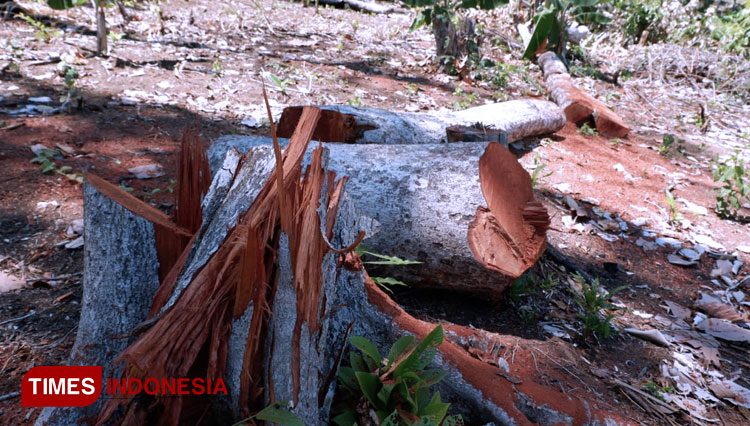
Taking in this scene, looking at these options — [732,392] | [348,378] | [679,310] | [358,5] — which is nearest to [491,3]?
[358,5]

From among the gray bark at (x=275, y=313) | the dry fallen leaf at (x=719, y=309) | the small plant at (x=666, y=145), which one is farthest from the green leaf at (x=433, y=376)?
the small plant at (x=666, y=145)

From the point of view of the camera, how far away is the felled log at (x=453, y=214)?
2457 mm

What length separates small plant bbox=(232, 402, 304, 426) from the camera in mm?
1305

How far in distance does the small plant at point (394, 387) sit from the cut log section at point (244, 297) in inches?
3.0

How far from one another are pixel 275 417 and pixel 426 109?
496cm

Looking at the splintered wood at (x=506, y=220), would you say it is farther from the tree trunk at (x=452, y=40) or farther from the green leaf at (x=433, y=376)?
the tree trunk at (x=452, y=40)

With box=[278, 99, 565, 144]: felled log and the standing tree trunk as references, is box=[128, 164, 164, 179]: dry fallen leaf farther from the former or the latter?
the standing tree trunk

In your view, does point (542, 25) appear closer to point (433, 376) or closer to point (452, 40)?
point (452, 40)

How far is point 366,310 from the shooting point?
2004 mm

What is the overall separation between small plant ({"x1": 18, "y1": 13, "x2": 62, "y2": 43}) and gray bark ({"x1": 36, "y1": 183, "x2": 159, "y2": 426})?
5.64 metres

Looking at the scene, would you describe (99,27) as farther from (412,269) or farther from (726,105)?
(726,105)

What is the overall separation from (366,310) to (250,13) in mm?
8453

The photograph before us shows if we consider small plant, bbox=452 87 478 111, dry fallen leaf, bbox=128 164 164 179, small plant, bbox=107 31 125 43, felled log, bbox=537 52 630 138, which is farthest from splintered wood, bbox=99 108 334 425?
small plant, bbox=107 31 125 43

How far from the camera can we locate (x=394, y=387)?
1607mm
